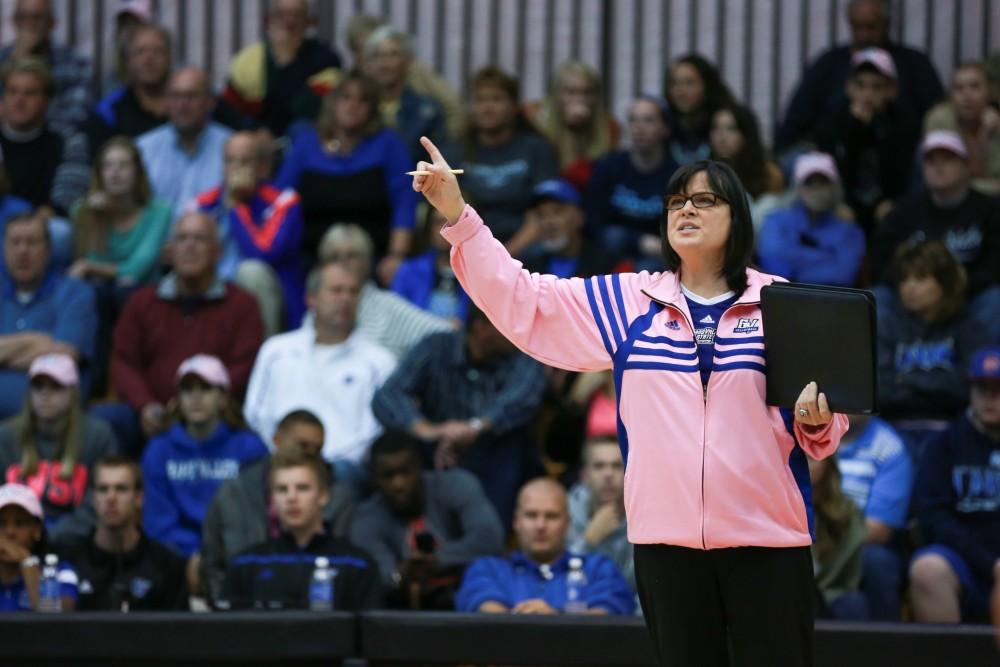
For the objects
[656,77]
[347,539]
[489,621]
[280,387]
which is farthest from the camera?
[656,77]

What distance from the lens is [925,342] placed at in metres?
8.31

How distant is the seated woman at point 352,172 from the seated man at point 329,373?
3.21 ft

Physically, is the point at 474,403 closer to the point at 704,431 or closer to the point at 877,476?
the point at 877,476

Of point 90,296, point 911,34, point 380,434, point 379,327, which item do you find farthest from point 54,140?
point 911,34

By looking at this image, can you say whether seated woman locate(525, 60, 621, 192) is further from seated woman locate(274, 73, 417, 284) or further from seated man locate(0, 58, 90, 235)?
seated man locate(0, 58, 90, 235)

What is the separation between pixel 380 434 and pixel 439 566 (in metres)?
0.84

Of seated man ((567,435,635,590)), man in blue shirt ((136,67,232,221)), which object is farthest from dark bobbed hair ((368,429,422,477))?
man in blue shirt ((136,67,232,221))

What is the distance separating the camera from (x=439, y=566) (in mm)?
7285

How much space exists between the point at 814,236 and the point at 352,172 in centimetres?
259

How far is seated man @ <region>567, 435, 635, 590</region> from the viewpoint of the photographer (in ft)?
24.1

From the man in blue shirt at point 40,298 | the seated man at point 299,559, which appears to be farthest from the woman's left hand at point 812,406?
the man in blue shirt at point 40,298

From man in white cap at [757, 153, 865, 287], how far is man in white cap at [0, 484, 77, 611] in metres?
4.00

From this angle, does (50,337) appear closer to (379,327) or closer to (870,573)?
(379,327)

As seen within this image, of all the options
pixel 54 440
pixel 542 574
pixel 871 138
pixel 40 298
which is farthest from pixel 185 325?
pixel 871 138
